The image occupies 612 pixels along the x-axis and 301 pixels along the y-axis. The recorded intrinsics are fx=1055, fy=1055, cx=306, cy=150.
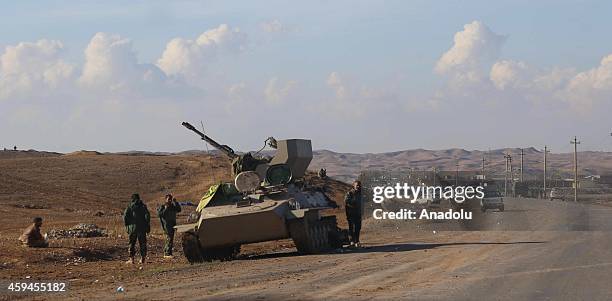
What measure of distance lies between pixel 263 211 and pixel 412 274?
258 inches

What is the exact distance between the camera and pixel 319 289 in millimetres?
15938

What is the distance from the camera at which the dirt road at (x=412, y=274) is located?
15.2m

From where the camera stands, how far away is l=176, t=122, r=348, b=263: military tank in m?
24.5

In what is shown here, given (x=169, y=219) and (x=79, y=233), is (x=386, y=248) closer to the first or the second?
(x=169, y=219)

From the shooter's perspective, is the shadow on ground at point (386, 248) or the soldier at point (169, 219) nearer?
the soldier at point (169, 219)

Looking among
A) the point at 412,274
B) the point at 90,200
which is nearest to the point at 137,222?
the point at 412,274

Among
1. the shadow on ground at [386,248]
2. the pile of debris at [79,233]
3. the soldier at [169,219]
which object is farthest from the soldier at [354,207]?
the pile of debris at [79,233]

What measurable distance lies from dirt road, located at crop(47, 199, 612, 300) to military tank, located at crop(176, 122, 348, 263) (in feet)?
2.12

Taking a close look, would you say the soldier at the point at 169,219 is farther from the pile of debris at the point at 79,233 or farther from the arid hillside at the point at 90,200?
the pile of debris at the point at 79,233

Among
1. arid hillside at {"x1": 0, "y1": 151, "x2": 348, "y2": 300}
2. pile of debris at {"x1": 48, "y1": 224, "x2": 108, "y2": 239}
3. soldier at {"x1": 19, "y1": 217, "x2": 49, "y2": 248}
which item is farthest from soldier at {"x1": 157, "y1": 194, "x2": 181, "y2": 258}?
pile of debris at {"x1": 48, "y1": 224, "x2": 108, "y2": 239}

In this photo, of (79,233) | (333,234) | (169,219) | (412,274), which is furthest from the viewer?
(79,233)

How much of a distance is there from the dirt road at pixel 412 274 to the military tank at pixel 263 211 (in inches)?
25.4

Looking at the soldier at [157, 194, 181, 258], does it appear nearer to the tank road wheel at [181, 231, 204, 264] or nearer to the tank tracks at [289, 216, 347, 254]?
the tank road wheel at [181, 231, 204, 264]

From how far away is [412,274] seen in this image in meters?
18.5
